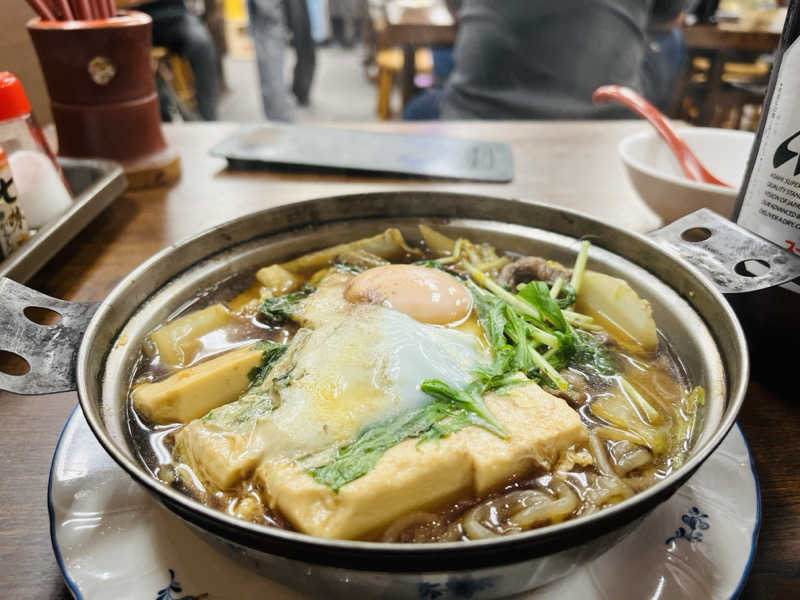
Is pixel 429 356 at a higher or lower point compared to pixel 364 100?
higher

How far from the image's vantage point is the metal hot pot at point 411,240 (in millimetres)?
724

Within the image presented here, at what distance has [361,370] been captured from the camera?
3.60ft

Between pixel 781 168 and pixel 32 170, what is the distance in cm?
227

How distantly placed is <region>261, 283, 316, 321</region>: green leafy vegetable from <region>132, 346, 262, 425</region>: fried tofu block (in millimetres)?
226

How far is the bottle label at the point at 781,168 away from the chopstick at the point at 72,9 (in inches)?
95.1

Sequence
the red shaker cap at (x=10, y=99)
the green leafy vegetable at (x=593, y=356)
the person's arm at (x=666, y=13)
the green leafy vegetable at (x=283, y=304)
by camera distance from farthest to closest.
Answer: the person's arm at (x=666, y=13) < the red shaker cap at (x=10, y=99) < the green leafy vegetable at (x=283, y=304) < the green leafy vegetable at (x=593, y=356)

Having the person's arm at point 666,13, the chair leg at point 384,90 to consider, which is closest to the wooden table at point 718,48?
the person's arm at point 666,13

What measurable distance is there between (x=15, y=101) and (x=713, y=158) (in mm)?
2539

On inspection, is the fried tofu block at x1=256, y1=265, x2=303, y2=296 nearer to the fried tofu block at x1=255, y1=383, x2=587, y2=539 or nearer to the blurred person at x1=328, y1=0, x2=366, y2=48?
the fried tofu block at x1=255, y1=383, x2=587, y2=539

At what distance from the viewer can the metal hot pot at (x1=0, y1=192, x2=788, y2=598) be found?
2.38 feet

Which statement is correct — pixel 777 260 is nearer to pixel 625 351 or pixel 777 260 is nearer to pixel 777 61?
pixel 625 351

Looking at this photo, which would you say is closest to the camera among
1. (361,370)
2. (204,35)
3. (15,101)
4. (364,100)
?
(361,370)

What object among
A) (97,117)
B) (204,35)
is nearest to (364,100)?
(204,35)

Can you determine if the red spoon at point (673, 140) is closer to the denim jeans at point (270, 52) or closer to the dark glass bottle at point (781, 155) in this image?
the dark glass bottle at point (781, 155)
